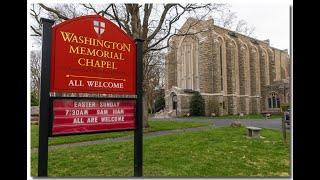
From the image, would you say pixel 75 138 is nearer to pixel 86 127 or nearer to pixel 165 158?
pixel 165 158

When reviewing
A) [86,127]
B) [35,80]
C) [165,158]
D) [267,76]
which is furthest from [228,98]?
[86,127]

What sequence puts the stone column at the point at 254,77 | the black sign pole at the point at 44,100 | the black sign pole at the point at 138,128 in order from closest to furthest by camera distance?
the black sign pole at the point at 44,100 → the black sign pole at the point at 138,128 → the stone column at the point at 254,77

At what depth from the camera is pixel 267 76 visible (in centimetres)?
5291

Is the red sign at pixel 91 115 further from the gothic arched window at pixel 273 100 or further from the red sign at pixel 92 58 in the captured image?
the gothic arched window at pixel 273 100

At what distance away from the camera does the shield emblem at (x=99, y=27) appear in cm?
545

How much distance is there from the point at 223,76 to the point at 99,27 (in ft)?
134

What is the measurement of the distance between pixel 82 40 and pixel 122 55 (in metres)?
0.81

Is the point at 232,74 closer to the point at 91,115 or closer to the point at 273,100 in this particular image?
the point at 273,100

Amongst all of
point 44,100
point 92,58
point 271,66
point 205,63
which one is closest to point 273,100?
point 271,66

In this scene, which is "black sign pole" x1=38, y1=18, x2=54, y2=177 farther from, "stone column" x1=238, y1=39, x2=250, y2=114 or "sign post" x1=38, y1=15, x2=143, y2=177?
"stone column" x1=238, y1=39, x2=250, y2=114

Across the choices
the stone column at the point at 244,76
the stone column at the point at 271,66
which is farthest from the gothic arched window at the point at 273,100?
the stone column at the point at 271,66

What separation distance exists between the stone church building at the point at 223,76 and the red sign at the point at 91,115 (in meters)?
32.4

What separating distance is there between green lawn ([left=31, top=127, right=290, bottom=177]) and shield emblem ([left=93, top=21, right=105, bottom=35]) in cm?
281

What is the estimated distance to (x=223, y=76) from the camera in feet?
148
